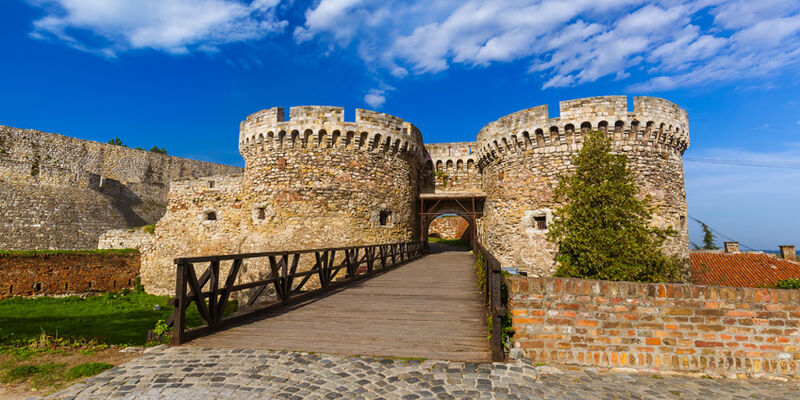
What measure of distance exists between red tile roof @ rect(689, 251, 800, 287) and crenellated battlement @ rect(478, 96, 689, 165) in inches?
250

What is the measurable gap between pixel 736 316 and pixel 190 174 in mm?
34028

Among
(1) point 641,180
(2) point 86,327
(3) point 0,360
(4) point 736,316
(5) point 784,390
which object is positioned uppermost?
(1) point 641,180

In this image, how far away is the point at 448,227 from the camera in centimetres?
2914

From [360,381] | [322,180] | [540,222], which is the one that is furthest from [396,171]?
[360,381]

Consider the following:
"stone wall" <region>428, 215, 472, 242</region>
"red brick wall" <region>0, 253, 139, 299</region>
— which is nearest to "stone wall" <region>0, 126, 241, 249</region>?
"red brick wall" <region>0, 253, 139, 299</region>

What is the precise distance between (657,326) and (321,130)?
1132 cm

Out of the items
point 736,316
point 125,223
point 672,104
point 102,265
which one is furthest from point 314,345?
point 125,223

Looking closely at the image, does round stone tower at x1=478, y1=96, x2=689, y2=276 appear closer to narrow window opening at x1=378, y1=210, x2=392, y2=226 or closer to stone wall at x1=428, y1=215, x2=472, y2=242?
narrow window opening at x1=378, y1=210, x2=392, y2=226

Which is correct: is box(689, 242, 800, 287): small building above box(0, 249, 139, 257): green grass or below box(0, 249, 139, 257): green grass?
below

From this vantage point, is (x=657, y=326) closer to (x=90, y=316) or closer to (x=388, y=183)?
(x=388, y=183)

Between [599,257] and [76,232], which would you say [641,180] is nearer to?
[599,257]

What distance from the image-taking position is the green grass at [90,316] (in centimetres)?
1027

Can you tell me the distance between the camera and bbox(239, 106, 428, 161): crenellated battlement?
13.2 m

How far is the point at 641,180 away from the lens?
12.7 metres
